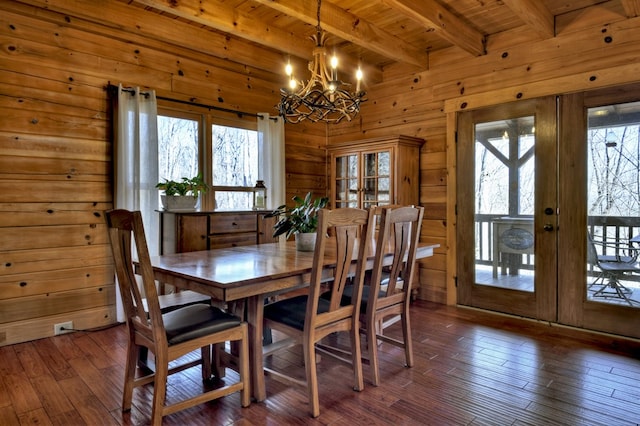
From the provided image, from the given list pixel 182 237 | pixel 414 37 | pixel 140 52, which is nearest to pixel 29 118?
pixel 140 52

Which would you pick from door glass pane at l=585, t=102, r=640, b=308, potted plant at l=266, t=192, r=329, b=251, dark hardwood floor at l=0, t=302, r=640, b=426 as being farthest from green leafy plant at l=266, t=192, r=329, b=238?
door glass pane at l=585, t=102, r=640, b=308

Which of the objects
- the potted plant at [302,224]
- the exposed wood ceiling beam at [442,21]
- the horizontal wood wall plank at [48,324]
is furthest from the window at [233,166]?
the exposed wood ceiling beam at [442,21]

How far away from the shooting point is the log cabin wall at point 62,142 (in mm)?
3006

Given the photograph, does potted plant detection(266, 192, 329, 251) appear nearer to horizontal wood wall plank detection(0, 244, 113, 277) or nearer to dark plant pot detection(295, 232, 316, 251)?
dark plant pot detection(295, 232, 316, 251)

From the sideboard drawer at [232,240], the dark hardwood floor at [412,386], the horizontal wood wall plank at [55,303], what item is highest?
the sideboard drawer at [232,240]

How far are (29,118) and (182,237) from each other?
1468 millimetres

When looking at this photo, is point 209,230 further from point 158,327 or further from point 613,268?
point 613,268

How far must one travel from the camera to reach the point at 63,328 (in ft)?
10.6

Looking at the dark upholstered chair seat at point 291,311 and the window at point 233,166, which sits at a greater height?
the window at point 233,166

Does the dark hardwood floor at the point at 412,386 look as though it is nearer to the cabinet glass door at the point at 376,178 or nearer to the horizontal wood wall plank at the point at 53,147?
the horizontal wood wall plank at the point at 53,147

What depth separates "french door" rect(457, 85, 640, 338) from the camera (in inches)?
123

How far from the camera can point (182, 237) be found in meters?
3.40

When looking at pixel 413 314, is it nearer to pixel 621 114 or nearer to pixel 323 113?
pixel 323 113

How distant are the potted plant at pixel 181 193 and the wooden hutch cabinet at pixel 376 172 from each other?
1715mm
